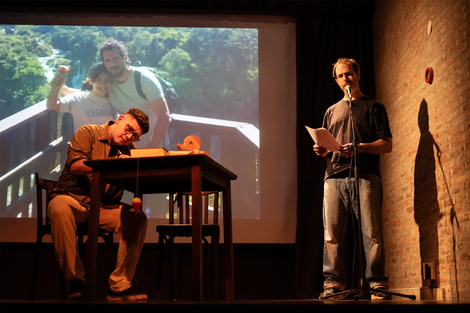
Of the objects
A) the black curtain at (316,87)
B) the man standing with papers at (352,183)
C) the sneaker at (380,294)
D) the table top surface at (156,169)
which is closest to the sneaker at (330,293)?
the man standing with papers at (352,183)

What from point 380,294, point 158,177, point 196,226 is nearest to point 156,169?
point 158,177

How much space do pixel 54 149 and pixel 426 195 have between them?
3.35m

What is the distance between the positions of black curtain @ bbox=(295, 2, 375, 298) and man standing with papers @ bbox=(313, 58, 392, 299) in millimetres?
1500

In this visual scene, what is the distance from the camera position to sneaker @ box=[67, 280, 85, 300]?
2.75 meters

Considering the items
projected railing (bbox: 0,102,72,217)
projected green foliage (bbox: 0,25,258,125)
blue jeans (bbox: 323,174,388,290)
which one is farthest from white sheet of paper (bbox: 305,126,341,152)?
projected railing (bbox: 0,102,72,217)

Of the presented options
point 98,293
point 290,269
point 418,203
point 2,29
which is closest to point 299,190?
point 290,269

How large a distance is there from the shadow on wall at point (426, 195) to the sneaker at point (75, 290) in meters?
2.47

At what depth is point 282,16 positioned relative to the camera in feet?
18.3

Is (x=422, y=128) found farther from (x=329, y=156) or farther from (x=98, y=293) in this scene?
(x=98, y=293)

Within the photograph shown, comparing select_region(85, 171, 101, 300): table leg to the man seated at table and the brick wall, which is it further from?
the brick wall

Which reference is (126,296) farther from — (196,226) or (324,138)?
(324,138)

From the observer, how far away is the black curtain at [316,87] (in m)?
5.10

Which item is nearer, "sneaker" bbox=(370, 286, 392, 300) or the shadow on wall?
"sneaker" bbox=(370, 286, 392, 300)

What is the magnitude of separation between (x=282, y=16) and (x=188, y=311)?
4259 millimetres
